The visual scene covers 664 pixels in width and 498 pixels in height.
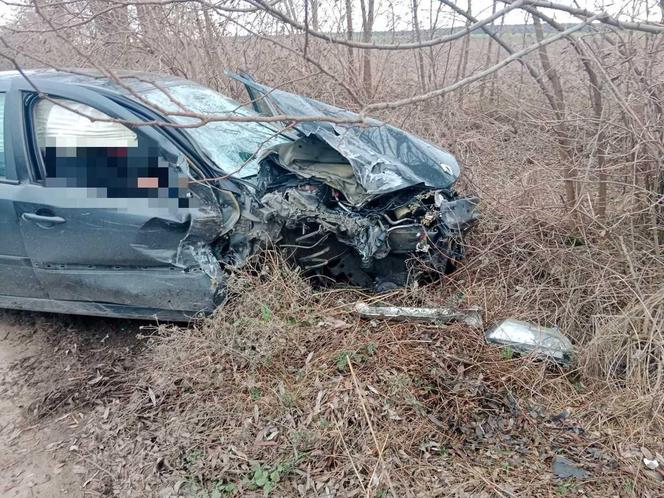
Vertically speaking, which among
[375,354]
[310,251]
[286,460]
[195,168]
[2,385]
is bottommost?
[2,385]

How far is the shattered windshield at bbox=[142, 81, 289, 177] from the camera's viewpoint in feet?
10.9

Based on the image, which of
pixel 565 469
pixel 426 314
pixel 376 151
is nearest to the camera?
pixel 565 469

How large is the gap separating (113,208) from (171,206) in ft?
1.14

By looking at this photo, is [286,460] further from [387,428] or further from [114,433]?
[114,433]

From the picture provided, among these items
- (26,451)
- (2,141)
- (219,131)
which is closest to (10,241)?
(2,141)

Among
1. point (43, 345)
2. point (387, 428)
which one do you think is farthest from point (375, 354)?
point (43, 345)

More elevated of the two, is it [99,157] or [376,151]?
[376,151]

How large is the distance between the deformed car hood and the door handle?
4.49 ft

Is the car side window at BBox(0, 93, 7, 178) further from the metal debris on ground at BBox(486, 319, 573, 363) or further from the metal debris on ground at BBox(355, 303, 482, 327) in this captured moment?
the metal debris on ground at BBox(486, 319, 573, 363)

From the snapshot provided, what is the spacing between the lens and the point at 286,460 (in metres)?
2.38

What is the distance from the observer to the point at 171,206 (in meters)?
3.07

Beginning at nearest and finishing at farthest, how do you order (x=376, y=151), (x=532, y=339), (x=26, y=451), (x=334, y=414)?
(x=334, y=414) < (x=26, y=451) < (x=532, y=339) < (x=376, y=151)

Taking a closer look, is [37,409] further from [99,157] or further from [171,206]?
[99,157]

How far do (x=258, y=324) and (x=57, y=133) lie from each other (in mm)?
1695
